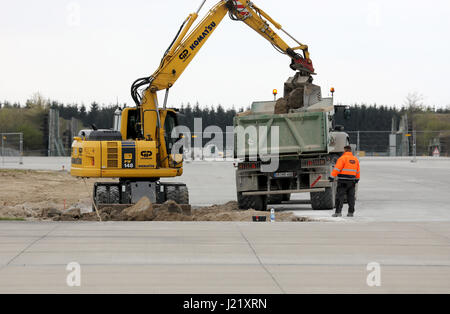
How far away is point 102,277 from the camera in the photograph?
8.34 meters

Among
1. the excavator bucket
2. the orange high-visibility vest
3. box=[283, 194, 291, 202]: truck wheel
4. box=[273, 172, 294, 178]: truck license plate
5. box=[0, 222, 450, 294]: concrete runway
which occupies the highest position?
the excavator bucket

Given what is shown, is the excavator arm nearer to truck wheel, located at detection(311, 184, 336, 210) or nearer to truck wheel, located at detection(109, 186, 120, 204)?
truck wheel, located at detection(109, 186, 120, 204)

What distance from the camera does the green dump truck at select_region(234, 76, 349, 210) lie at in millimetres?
18234

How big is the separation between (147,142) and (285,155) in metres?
3.64

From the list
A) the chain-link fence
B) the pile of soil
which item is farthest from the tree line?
the pile of soil

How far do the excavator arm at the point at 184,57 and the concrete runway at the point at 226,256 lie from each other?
4.97 m

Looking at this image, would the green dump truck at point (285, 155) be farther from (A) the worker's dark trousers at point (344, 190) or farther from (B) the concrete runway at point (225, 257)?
(B) the concrete runway at point (225, 257)

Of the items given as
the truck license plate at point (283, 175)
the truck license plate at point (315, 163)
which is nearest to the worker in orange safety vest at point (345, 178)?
the truck license plate at point (315, 163)

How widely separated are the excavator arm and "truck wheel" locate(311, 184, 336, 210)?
4.02 meters

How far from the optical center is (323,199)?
61.1ft

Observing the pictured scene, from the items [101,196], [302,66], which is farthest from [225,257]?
[302,66]

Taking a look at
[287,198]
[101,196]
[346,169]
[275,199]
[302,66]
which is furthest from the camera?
[287,198]

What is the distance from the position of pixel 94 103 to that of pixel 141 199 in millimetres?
117880

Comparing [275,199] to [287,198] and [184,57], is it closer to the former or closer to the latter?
[287,198]
